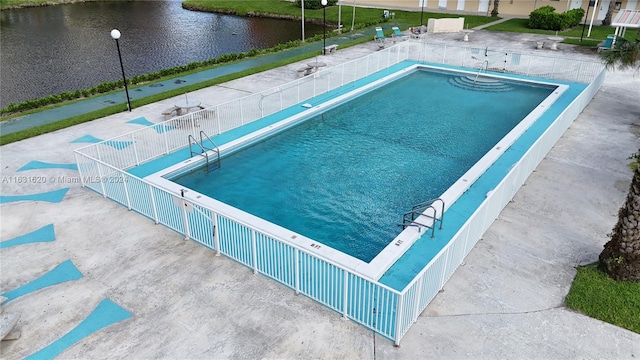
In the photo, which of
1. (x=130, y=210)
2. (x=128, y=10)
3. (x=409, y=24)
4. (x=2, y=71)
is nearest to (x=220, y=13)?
(x=128, y=10)

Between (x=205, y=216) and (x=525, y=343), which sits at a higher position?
(x=205, y=216)

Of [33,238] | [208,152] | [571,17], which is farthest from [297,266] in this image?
[571,17]

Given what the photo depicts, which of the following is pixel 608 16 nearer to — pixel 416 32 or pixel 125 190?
pixel 416 32

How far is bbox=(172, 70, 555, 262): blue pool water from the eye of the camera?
12.0 m

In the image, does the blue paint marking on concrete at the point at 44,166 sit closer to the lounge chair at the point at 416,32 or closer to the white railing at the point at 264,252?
the white railing at the point at 264,252

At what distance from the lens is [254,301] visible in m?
8.66

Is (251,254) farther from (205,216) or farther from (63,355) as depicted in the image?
(63,355)

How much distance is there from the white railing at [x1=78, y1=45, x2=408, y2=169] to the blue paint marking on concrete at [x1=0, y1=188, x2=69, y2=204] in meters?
1.52

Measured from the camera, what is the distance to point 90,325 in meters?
8.18

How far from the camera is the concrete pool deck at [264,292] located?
7684 millimetres

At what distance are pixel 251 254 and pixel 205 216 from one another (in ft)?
4.11

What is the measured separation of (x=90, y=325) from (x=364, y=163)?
29.7ft

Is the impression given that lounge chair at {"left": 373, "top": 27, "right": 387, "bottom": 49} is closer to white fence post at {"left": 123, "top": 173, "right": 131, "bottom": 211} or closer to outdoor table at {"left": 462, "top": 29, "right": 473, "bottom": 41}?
outdoor table at {"left": 462, "top": 29, "right": 473, "bottom": 41}

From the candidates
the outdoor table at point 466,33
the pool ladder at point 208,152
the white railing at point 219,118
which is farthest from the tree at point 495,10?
the pool ladder at point 208,152
